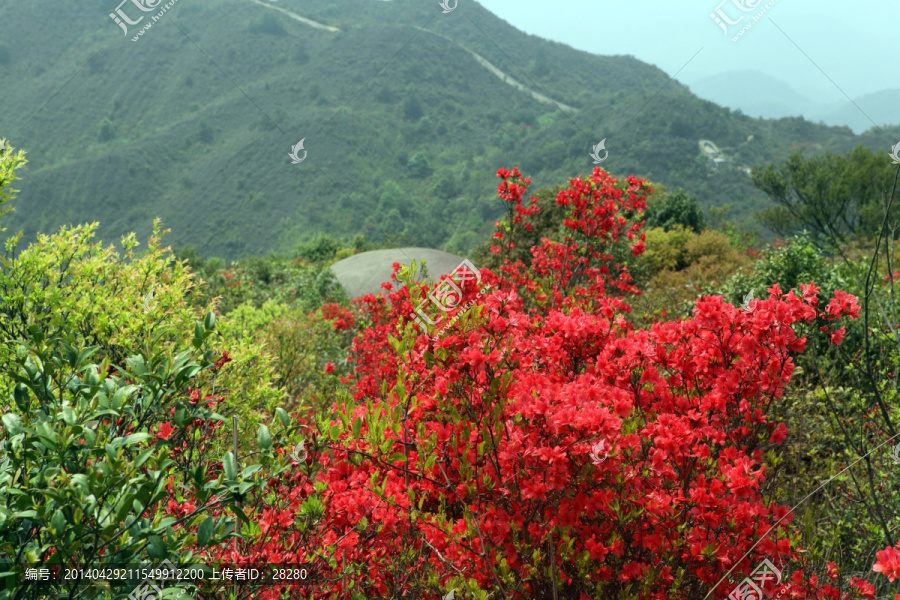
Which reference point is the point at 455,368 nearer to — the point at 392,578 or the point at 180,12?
the point at 392,578

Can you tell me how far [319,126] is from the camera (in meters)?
58.6

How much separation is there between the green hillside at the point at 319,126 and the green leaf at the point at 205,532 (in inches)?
1460

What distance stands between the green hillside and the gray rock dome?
23.7 m

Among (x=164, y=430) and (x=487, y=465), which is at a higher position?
(x=487, y=465)

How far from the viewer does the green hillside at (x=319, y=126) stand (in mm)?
49031

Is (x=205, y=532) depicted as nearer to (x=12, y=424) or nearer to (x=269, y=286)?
(x=12, y=424)

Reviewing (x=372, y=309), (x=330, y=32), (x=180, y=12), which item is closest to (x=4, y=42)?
(x=180, y=12)

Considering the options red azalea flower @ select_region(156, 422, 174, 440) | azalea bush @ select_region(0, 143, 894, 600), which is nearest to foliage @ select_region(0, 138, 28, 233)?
azalea bush @ select_region(0, 143, 894, 600)

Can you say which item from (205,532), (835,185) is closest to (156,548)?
(205,532)

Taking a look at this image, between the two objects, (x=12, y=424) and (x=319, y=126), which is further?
(x=319, y=126)

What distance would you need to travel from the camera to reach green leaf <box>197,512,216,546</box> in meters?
1.50

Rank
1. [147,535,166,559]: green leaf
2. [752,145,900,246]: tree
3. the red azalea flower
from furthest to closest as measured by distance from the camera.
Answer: [752,145,900,246]: tree
the red azalea flower
[147,535,166,559]: green leaf

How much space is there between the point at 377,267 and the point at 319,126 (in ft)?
159

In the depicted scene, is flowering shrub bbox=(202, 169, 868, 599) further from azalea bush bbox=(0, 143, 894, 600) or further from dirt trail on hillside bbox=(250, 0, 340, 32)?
dirt trail on hillside bbox=(250, 0, 340, 32)
